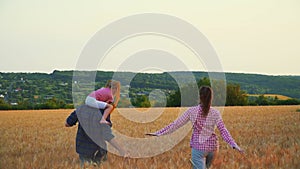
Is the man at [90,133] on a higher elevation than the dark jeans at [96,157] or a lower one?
higher

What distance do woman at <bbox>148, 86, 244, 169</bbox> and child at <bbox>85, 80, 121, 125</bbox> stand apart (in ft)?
5.33

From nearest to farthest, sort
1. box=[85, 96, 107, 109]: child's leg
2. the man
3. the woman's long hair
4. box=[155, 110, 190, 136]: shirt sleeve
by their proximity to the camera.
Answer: the woman's long hair < box=[155, 110, 190, 136]: shirt sleeve < box=[85, 96, 107, 109]: child's leg < the man

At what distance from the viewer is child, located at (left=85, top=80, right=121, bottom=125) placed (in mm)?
7327

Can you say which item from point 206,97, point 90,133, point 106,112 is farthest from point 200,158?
point 90,133

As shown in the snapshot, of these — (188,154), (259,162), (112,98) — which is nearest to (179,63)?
(188,154)

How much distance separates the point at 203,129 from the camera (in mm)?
5941

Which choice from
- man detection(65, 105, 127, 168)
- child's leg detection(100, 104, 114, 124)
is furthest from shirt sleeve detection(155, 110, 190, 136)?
man detection(65, 105, 127, 168)

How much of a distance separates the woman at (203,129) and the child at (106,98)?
1625 millimetres

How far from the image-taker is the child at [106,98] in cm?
733

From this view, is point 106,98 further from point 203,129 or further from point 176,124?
point 203,129

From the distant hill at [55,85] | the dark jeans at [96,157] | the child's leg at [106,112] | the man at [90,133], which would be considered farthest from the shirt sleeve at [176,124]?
the distant hill at [55,85]

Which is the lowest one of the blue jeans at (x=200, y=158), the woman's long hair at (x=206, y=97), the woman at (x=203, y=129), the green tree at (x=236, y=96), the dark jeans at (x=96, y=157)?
the green tree at (x=236, y=96)

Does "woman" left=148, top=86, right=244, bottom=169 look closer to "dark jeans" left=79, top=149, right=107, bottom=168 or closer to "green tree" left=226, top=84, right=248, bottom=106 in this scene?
"dark jeans" left=79, top=149, right=107, bottom=168

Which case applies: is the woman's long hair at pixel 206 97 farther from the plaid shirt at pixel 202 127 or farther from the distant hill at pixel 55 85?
the distant hill at pixel 55 85
